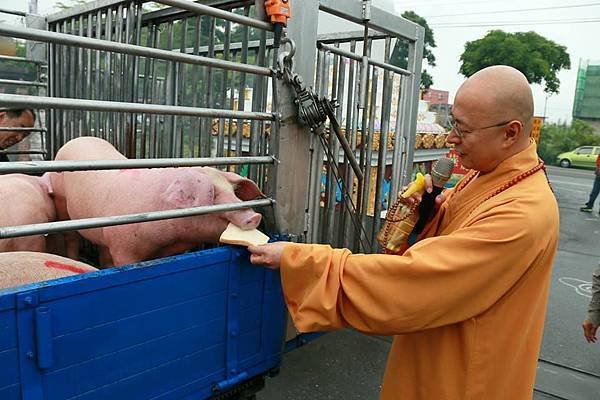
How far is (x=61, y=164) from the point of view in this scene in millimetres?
1544

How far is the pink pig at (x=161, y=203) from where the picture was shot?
2203mm

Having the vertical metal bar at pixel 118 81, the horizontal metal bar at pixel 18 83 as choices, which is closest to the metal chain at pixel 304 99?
the vertical metal bar at pixel 118 81

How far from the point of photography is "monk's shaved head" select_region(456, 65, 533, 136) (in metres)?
1.63

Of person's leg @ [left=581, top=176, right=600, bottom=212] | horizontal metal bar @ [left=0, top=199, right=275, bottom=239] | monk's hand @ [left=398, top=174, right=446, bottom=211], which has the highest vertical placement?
monk's hand @ [left=398, top=174, right=446, bottom=211]

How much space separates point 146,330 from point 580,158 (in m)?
32.1

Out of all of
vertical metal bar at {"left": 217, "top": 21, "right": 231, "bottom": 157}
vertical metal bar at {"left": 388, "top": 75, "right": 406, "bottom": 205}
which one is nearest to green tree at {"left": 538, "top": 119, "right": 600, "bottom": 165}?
vertical metal bar at {"left": 388, "top": 75, "right": 406, "bottom": 205}

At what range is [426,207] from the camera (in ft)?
7.05

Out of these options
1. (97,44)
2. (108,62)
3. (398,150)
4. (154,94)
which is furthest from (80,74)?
(398,150)

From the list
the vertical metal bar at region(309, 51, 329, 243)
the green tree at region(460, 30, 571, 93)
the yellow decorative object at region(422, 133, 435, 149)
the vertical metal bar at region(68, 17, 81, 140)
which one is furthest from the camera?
the green tree at region(460, 30, 571, 93)

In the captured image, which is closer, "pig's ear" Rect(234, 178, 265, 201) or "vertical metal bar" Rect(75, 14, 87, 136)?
"pig's ear" Rect(234, 178, 265, 201)

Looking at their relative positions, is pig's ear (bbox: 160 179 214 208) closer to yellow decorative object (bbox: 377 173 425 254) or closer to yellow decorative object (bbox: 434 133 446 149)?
yellow decorative object (bbox: 377 173 425 254)

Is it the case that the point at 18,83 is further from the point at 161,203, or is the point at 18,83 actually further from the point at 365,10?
the point at 365,10

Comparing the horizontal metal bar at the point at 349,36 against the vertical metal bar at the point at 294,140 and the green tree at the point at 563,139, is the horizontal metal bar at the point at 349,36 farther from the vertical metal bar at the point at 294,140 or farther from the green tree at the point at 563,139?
the green tree at the point at 563,139

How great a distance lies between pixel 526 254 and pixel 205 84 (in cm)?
203
